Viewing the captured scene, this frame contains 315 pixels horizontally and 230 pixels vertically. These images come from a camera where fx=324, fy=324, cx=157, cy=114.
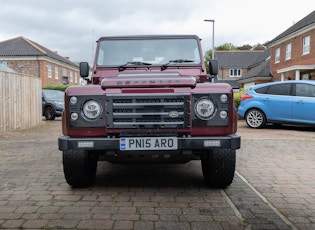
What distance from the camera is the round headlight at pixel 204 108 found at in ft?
11.8

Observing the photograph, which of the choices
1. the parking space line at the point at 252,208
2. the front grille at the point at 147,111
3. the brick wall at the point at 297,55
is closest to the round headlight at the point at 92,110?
the front grille at the point at 147,111

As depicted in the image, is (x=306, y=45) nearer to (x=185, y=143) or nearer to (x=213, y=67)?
(x=213, y=67)

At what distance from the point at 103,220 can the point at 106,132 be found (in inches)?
38.0

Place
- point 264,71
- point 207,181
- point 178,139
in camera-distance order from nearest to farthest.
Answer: point 178,139, point 207,181, point 264,71

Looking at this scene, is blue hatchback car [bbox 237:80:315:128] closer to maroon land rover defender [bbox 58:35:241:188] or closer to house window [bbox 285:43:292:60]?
maroon land rover defender [bbox 58:35:241:188]

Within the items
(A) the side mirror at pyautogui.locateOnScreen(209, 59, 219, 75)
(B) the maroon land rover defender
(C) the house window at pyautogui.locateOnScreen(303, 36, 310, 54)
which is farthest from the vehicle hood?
(C) the house window at pyautogui.locateOnScreen(303, 36, 310, 54)

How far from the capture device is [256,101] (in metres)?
10.7

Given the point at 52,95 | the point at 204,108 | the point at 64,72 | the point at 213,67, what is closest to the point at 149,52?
the point at 213,67

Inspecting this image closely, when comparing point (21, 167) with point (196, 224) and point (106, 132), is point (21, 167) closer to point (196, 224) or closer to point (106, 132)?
point (106, 132)

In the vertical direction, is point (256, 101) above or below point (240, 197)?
above

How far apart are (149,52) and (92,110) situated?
1893 millimetres

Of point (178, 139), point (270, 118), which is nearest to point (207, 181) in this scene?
point (178, 139)

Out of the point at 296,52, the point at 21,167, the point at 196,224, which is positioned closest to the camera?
the point at 196,224

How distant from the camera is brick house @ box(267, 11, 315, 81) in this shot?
22.6 meters
